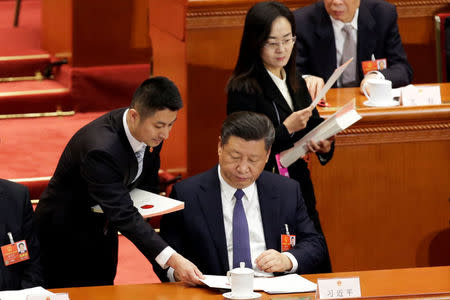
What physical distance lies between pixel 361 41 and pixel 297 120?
0.93 m

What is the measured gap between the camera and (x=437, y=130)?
11.5 ft

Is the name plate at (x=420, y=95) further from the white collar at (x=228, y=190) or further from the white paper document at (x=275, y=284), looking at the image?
the white paper document at (x=275, y=284)

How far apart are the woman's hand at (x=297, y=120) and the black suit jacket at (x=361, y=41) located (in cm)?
75

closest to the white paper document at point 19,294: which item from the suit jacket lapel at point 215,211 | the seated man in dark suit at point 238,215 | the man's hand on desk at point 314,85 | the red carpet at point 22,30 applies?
the seated man in dark suit at point 238,215

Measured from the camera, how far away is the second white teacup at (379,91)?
138 inches

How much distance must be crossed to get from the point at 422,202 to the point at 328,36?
0.83m

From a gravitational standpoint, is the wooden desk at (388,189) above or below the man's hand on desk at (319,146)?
below

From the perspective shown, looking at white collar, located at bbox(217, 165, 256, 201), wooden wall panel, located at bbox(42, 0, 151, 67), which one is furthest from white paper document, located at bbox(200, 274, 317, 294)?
wooden wall panel, located at bbox(42, 0, 151, 67)

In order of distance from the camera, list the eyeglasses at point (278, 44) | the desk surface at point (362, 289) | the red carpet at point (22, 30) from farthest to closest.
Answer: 1. the red carpet at point (22, 30)
2. the eyeglasses at point (278, 44)
3. the desk surface at point (362, 289)

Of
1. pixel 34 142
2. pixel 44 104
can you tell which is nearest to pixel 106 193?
pixel 34 142

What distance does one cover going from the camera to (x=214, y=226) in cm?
271

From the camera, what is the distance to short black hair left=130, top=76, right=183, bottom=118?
254 centimetres

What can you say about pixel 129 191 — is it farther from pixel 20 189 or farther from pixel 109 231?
pixel 20 189

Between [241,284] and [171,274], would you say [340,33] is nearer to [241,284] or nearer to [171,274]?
[171,274]
